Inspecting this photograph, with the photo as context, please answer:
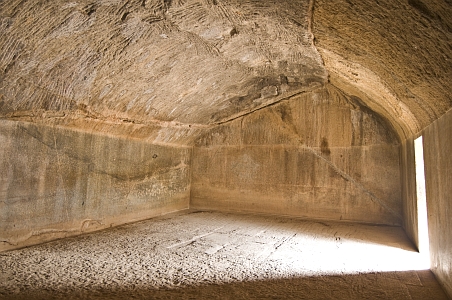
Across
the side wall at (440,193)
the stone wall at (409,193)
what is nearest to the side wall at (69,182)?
the side wall at (440,193)

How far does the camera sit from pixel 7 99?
3.62 metres

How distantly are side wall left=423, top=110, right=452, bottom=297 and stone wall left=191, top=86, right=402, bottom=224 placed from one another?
9.74 ft

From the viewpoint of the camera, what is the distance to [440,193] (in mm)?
3164

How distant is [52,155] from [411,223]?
251 inches

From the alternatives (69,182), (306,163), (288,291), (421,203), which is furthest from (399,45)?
(69,182)

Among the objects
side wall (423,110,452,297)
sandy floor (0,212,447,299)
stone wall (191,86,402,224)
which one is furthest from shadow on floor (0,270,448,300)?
stone wall (191,86,402,224)

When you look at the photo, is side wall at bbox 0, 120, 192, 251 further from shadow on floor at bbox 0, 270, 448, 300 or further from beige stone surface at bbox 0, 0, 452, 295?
shadow on floor at bbox 0, 270, 448, 300

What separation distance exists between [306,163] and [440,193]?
4.05 meters

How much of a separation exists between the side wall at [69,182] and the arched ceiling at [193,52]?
32 centimetres

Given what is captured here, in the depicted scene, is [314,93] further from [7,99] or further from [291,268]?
[7,99]

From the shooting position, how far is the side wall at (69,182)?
155 inches

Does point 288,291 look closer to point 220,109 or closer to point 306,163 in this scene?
point 306,163

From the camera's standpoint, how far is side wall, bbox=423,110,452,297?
285 cm

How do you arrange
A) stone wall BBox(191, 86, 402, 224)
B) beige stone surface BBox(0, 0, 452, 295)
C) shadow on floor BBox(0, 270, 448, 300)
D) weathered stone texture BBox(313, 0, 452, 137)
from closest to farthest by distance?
1. weathered stone texture BBox(313, 0, 452, 137)
2. shadow on floor BBox(0, 270, 448, 300)
3. beige stone surface BBox(0, 0, 452, 295)
4. stone wall BBox(191, 86, 402, 224)
